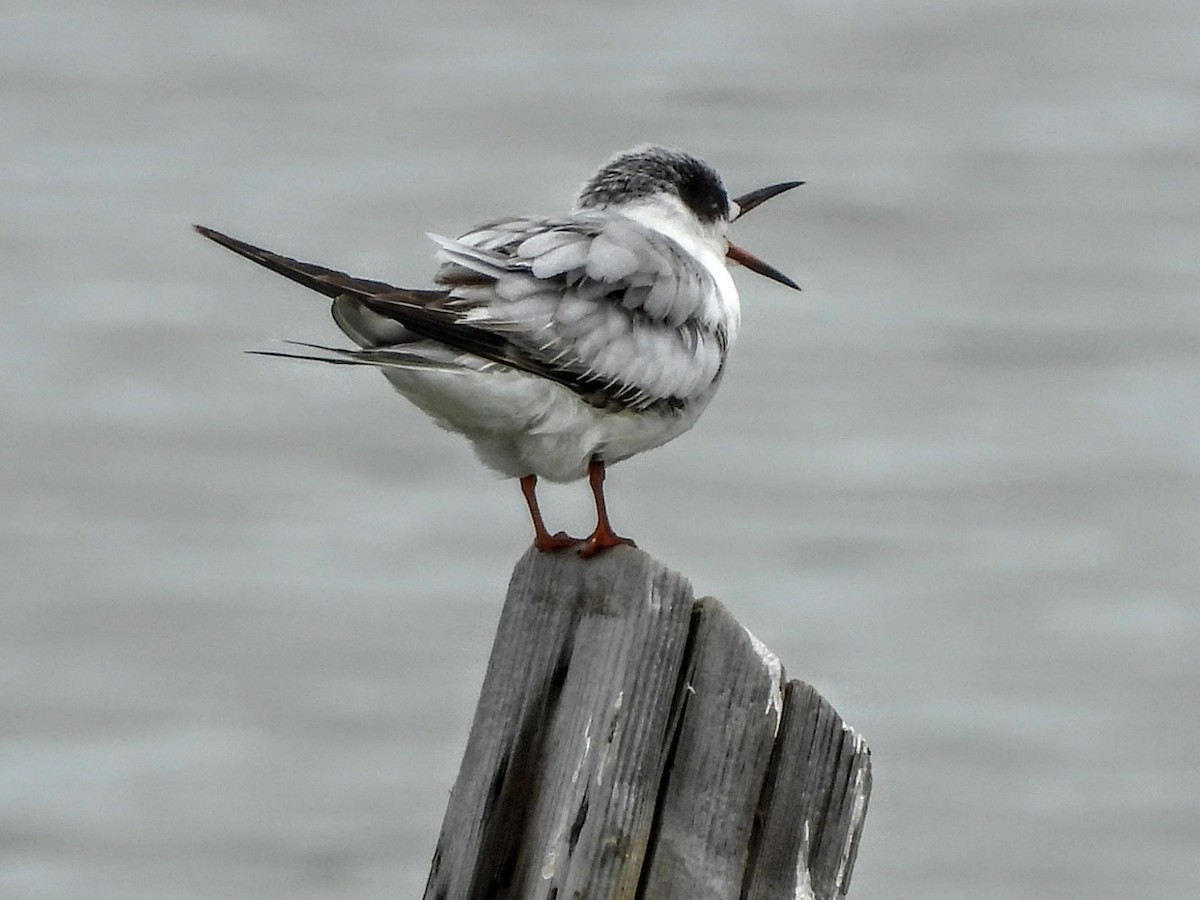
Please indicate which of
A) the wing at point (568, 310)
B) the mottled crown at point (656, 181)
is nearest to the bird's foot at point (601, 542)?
the wing at point (568, 310)

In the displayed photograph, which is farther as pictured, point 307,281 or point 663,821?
point 307,281

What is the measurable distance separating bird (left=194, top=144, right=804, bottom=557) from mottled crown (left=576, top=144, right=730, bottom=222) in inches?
12.7

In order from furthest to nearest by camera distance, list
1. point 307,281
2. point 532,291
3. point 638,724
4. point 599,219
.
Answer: point 599,219, point 532,291, point 307,281, point 638,724

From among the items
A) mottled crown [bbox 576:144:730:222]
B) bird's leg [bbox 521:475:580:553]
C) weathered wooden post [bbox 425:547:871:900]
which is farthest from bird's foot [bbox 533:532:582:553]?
mottled crown [bbox 576:144:730:222]

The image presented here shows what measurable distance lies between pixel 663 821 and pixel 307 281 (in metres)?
1.27

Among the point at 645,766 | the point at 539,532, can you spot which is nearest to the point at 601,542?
the point at 539,532

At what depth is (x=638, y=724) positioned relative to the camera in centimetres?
276

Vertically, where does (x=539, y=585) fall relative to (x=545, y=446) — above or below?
below

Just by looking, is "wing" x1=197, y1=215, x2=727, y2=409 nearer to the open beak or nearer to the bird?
the bird

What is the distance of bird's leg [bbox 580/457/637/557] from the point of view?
3163mm

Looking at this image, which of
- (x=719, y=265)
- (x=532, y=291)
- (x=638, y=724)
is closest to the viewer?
(x=638, y=724)

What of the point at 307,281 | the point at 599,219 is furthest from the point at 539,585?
the point at 599,219

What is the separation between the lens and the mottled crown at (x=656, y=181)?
16.6ft

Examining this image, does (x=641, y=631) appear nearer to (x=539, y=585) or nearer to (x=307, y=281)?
(x=539, y=585)
